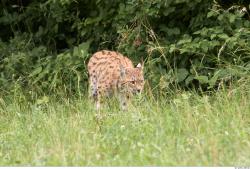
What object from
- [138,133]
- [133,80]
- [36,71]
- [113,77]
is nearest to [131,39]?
[113,77]

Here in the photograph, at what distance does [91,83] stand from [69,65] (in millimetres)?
765

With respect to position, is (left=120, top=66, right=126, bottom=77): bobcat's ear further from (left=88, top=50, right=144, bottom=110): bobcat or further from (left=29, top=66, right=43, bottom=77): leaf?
(left=29, top=66, right=43, bottom=77): leaf

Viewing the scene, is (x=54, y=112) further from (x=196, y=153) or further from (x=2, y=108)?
(x=196, y=153)

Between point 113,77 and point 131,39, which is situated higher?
point 131,39

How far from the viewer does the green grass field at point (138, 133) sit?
6328 mm

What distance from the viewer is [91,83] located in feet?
33.3

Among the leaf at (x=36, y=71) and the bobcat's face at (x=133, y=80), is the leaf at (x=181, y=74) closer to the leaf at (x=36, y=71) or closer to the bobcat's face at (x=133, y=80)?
the bobcat's face at (x=133, y=80)

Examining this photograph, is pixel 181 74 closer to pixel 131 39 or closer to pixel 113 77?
pixel 113 77

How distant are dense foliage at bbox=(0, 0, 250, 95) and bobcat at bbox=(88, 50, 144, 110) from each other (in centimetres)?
27

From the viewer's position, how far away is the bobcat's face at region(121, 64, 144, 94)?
31.0 ft

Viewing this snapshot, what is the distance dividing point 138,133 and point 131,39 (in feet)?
12.2

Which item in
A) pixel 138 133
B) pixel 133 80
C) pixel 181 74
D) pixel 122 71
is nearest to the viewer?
pixel 138 133

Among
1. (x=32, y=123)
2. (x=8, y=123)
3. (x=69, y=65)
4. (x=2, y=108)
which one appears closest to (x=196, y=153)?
(x=32, y=123)

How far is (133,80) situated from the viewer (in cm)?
946
